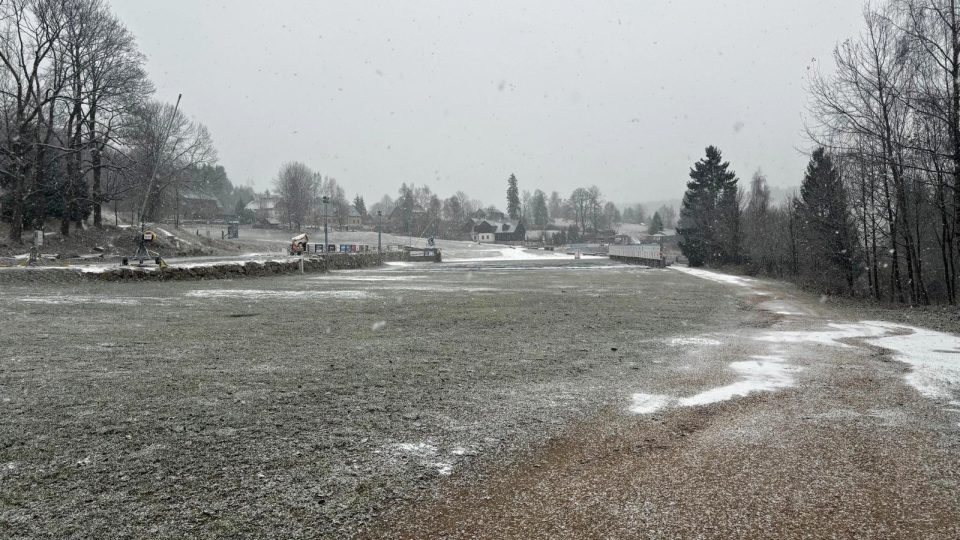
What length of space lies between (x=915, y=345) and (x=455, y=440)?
8805 mm

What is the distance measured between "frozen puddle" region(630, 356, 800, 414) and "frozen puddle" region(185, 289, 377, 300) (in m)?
11.7

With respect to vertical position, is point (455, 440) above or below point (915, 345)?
above

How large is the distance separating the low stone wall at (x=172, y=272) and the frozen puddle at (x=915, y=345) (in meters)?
21.7

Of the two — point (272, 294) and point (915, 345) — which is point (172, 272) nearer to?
point (272, 294)

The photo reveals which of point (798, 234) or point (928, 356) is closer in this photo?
point (928, 356)

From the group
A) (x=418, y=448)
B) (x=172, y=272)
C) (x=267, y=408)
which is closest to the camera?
(x=418, y=448)

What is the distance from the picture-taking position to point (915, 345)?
9344mm

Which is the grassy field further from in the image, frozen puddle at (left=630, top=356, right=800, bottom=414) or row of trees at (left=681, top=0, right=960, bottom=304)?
row of trees at (left=681, top=0, right=960, bottom=304)

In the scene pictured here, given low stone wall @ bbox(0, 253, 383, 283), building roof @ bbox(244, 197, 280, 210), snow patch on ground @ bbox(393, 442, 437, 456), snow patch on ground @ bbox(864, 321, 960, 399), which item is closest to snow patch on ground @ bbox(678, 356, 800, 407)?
snow patch on ground @ bbox(864, 321, 960, 399)

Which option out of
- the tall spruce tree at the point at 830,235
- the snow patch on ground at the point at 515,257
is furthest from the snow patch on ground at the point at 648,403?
the snow patch on ground at the point at 515,257

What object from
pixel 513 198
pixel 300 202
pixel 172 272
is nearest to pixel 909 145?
pixel 172 272

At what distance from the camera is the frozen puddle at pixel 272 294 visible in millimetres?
16891

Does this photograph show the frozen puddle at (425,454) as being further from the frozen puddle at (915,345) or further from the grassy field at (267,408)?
the frozen puddle at (915,345)

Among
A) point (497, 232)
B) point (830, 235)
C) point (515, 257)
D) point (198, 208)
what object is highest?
point (198, 208)
